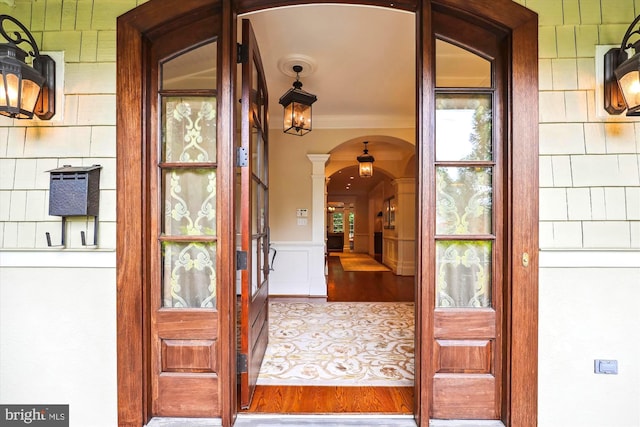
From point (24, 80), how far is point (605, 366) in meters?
3.47

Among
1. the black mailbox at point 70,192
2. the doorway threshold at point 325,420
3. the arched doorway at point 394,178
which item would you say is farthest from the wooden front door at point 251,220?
the arched doorway at point 394,178

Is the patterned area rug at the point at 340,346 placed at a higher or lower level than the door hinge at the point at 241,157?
lower

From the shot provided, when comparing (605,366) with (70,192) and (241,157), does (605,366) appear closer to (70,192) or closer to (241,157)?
(241,157)

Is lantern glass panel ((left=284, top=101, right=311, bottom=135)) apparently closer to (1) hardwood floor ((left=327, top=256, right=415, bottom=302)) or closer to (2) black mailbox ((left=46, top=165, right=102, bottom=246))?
(2) black mailbox ((left=46, top=165, right=102, bottom=246))

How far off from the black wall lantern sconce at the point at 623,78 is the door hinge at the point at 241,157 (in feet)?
6.62

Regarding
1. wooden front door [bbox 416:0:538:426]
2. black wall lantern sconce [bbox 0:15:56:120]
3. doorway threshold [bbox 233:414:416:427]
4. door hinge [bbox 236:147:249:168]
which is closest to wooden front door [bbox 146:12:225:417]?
door hinge [bbox 236:147:249:168]

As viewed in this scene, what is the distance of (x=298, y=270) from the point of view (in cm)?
473

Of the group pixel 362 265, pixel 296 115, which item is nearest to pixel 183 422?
pixel 296 115

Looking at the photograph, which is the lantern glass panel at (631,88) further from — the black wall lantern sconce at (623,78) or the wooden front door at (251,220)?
the wooden front door at (251,220)

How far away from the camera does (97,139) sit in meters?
1.66

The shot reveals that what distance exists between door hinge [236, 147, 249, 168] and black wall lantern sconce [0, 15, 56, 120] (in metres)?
1.05

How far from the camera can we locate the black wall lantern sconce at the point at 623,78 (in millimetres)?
1386

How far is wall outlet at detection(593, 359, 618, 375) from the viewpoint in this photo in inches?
62.6

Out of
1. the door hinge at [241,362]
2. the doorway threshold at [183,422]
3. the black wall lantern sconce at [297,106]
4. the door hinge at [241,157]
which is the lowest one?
the doorway threshold at [183,422]
